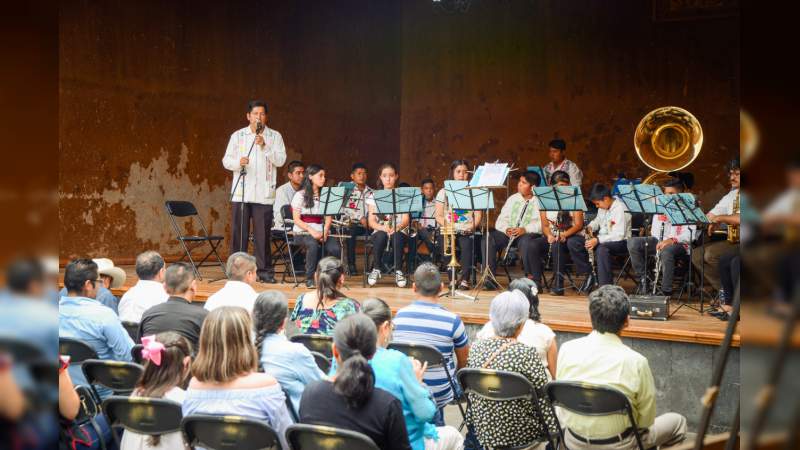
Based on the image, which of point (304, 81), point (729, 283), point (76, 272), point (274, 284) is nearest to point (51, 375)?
point (76, 272)

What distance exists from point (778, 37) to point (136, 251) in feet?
30.0

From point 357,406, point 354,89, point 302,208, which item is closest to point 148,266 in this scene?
point 357,406

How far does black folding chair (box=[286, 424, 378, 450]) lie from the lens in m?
2.37

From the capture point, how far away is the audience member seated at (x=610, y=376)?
10.5ft

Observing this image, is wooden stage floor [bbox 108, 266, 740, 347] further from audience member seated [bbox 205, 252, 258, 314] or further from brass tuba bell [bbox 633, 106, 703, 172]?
brass tuba bell [bbox 633, 106, 703, 172]

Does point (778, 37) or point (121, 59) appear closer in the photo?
point (778, 37)

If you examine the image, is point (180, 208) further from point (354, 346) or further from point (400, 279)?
point (354, 346)

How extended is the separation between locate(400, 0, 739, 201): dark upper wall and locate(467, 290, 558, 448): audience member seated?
761 cm

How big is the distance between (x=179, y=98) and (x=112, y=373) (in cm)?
679

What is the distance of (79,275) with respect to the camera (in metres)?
4.08

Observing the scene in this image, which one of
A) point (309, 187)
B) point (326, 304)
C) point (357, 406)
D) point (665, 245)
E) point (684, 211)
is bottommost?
point (357, 406)

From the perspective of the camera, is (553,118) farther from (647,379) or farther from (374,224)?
(647,379)

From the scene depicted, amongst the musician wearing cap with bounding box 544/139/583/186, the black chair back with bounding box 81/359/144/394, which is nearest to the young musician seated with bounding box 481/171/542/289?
the musician wearing cap with bounding box 544/139/583/186

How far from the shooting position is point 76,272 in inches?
160
